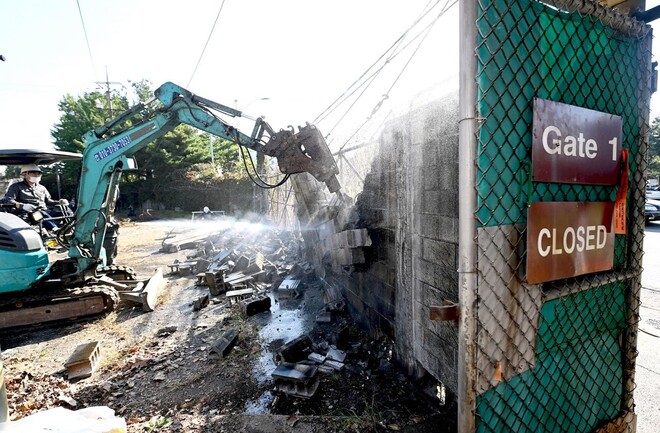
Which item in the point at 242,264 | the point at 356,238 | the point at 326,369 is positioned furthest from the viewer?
the point at 242,264

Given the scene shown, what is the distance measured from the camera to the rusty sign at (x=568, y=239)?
1.61 meters

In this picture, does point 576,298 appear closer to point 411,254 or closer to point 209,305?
point 411,254

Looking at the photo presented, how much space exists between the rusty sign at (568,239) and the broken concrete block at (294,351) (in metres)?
3.09

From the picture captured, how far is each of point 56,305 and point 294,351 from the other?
4609mm

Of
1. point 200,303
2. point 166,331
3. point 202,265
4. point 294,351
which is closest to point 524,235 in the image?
point 294,351

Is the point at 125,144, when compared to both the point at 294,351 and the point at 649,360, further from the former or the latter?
the point at 649,360

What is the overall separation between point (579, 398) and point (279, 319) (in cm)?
435

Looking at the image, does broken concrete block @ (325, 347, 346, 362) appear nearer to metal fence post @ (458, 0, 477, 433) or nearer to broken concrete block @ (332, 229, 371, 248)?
broken concrete block @ (332, 229, 371, 248)

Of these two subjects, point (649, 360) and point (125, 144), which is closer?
point (649, 360)

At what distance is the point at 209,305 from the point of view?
636 cm

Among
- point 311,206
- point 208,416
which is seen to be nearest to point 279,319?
point 311,206

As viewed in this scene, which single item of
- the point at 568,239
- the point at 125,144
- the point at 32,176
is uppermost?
the point at 125,144

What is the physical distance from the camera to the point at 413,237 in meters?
3.10

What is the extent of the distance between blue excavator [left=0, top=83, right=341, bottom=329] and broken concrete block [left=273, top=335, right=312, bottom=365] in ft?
7.83
